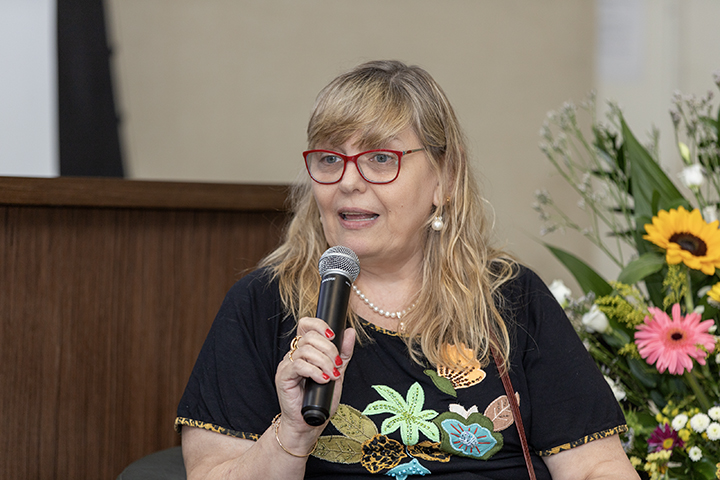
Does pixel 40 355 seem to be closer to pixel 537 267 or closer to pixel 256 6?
pixel 256 6

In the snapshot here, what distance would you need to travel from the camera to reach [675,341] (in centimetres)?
143

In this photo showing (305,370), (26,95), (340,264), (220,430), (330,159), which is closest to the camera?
(305,370)

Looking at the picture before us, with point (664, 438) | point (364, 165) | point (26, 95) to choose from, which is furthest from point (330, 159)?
point (26, 95)

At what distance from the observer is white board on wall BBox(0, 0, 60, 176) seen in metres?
2.28

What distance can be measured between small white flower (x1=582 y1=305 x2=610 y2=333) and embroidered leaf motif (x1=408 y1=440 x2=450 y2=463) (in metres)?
0.50

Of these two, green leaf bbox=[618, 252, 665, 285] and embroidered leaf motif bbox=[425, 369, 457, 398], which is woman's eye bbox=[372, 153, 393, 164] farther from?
green leaf bbox=[618, 252, 665, 285]

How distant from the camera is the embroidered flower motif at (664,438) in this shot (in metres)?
1.43

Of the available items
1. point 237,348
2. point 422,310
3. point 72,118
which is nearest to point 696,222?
point 422,310

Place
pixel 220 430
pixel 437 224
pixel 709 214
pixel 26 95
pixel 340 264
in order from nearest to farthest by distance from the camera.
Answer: pixel 340 264 → pixel 220 430 → pixel 437 224 → pixel 709 214 → pixel 26 95

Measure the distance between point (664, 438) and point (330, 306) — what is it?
903mm

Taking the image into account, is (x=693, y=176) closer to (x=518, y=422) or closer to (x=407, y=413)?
(x=518, y=422)

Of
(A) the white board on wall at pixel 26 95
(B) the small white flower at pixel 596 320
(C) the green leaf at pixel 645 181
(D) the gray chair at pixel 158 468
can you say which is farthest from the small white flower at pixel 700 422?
(A) the white board on wall at pixel 26 95

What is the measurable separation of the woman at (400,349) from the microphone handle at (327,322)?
24cm

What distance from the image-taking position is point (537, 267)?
3.22 metres
